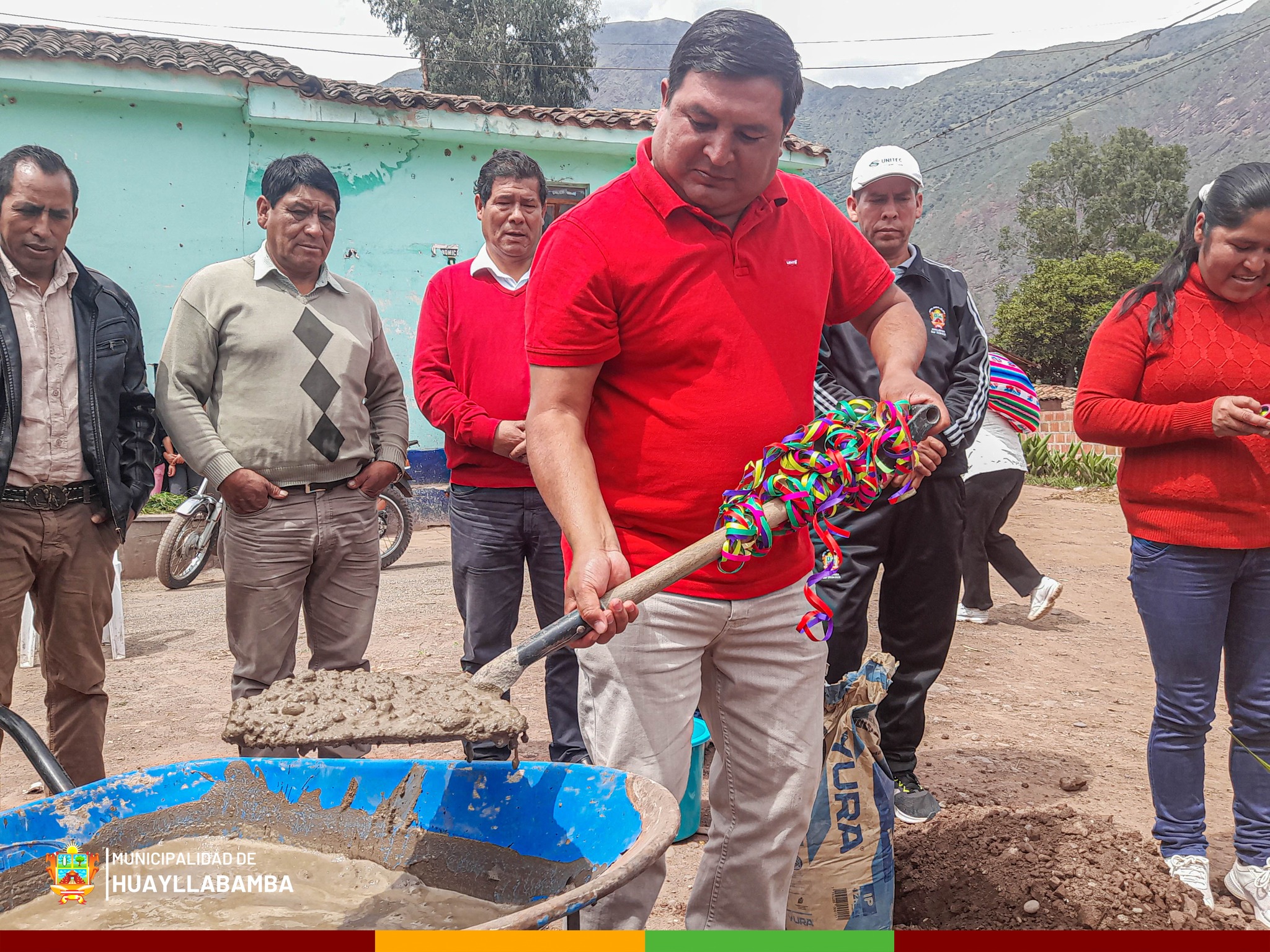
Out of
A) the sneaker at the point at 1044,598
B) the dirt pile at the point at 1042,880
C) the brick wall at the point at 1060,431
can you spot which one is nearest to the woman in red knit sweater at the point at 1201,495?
the dirt pile at the point at 1042,880

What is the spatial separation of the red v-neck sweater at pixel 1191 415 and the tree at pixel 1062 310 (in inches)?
750

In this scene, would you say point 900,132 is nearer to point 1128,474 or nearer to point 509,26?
point 509,26

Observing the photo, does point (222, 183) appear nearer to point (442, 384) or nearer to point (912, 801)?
point (442, 384)

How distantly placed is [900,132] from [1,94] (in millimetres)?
86824

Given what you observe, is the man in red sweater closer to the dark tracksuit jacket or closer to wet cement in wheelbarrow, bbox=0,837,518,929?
the dark tracksuit jacket

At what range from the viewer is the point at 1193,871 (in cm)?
276

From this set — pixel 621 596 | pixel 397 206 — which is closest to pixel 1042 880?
pixel 621 596

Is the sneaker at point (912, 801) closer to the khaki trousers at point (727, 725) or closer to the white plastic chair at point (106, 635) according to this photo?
the khaki trousers at point (727, 725)

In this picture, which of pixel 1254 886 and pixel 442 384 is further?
pixel 442 384

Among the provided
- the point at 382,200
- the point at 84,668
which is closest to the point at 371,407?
the point at 84,668

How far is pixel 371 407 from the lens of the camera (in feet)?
11.6

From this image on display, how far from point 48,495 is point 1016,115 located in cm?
11303

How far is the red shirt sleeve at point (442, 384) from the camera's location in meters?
3.35

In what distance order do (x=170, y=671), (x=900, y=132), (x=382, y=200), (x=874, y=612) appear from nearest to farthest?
(x=170, y=671) < (x=874, y=612) < (x=382, y=200) < (x=900, y=132)
